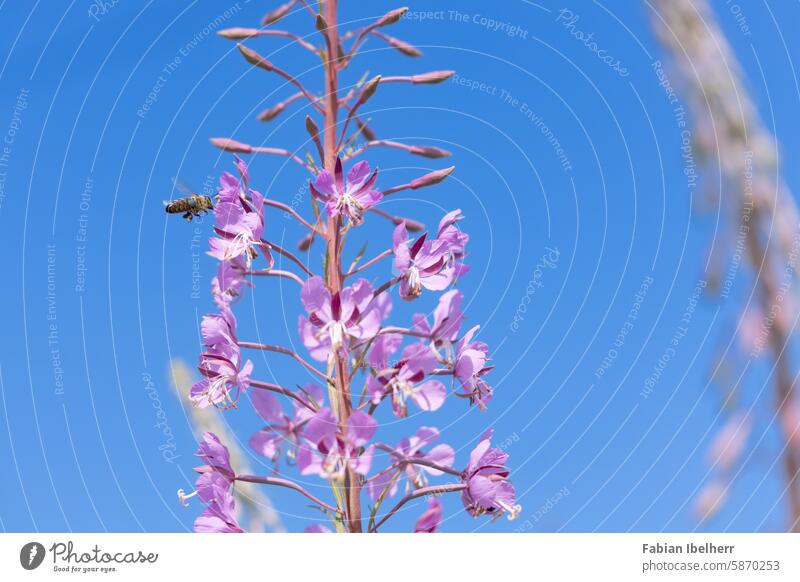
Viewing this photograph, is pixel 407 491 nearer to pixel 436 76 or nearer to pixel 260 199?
pixel 260 199

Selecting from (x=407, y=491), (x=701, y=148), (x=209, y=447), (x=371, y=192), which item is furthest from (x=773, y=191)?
(x=209, y=447)

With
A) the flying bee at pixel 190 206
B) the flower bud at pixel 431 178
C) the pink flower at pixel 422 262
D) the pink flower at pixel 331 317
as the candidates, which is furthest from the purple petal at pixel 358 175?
the flying bee at pixel 190 206

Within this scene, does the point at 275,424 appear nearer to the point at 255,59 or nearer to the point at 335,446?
the point at 335,446

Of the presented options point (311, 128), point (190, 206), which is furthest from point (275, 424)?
point (190, 206)

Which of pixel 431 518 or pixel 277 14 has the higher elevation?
pixel 277 14

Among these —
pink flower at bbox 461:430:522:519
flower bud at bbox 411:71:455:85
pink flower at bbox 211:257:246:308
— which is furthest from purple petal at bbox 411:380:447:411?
flower bud at bbox 411:71:455:85
